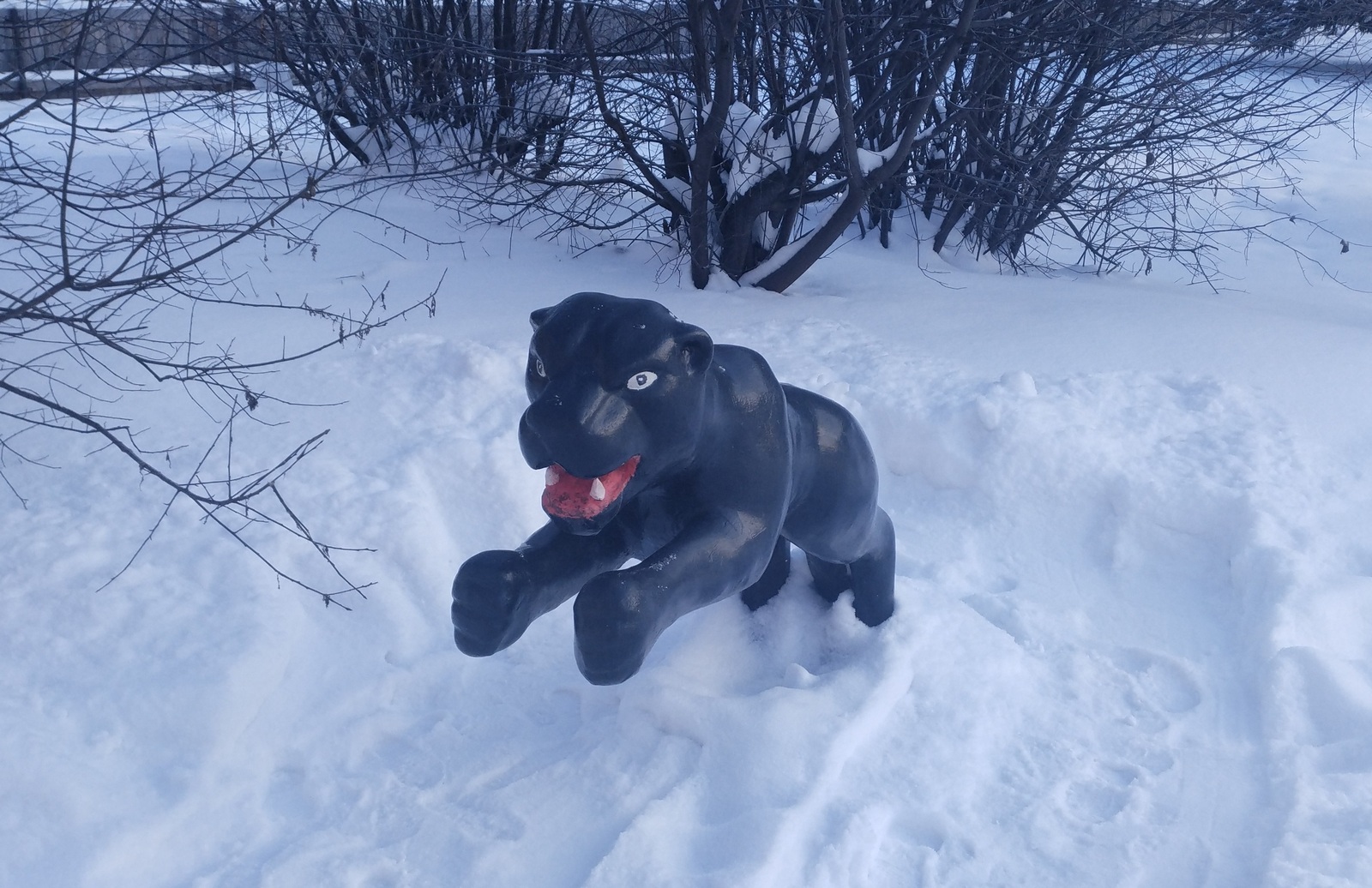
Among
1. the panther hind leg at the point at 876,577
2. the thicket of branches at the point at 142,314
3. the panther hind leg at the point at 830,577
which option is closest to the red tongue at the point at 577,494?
the thicket of branches at the point at 142,314

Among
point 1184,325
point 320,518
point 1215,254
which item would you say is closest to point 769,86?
point 1184,325

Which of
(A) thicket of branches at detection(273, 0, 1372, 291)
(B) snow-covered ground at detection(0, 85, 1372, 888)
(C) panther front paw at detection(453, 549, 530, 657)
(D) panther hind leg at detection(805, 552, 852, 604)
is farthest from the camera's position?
(A) thicket of branches at detection(273, 0, 1372, 291)

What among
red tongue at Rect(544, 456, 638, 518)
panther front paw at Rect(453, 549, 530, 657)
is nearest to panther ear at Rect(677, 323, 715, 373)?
red tongue at Rect(544, 456, 638, 518)

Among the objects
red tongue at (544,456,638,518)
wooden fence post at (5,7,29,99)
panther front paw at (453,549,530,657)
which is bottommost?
panther front paw at (453,549,530,657)

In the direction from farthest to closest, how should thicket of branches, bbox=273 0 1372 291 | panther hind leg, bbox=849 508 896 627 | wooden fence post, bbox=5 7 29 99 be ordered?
1. thicket of branches, bbox=273 0 1372 291
2. wooden fence post, bbox=5 7 29 99
3. panther hind leg, bbox=849 508 896 627

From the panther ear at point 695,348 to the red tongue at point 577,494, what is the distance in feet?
0.63

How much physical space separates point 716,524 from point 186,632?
1.53 meters

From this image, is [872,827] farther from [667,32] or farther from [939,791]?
[667,32]

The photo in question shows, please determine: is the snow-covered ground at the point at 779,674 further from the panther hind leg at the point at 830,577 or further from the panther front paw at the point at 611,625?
the panther front paw at the point at 611,625

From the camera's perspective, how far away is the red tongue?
5.61 feet

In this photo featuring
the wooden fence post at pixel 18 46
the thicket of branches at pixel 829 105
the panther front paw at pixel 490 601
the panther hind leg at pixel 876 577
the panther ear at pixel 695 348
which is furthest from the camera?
the thicket of branches at pixel 829 105

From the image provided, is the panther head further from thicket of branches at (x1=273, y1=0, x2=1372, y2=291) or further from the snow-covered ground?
thicket of branches at (x1=273, y1=0, x2=1372, y2=291)

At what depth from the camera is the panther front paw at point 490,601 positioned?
6.12 ft

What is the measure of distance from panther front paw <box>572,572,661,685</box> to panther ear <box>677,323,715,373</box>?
1.24 ft
